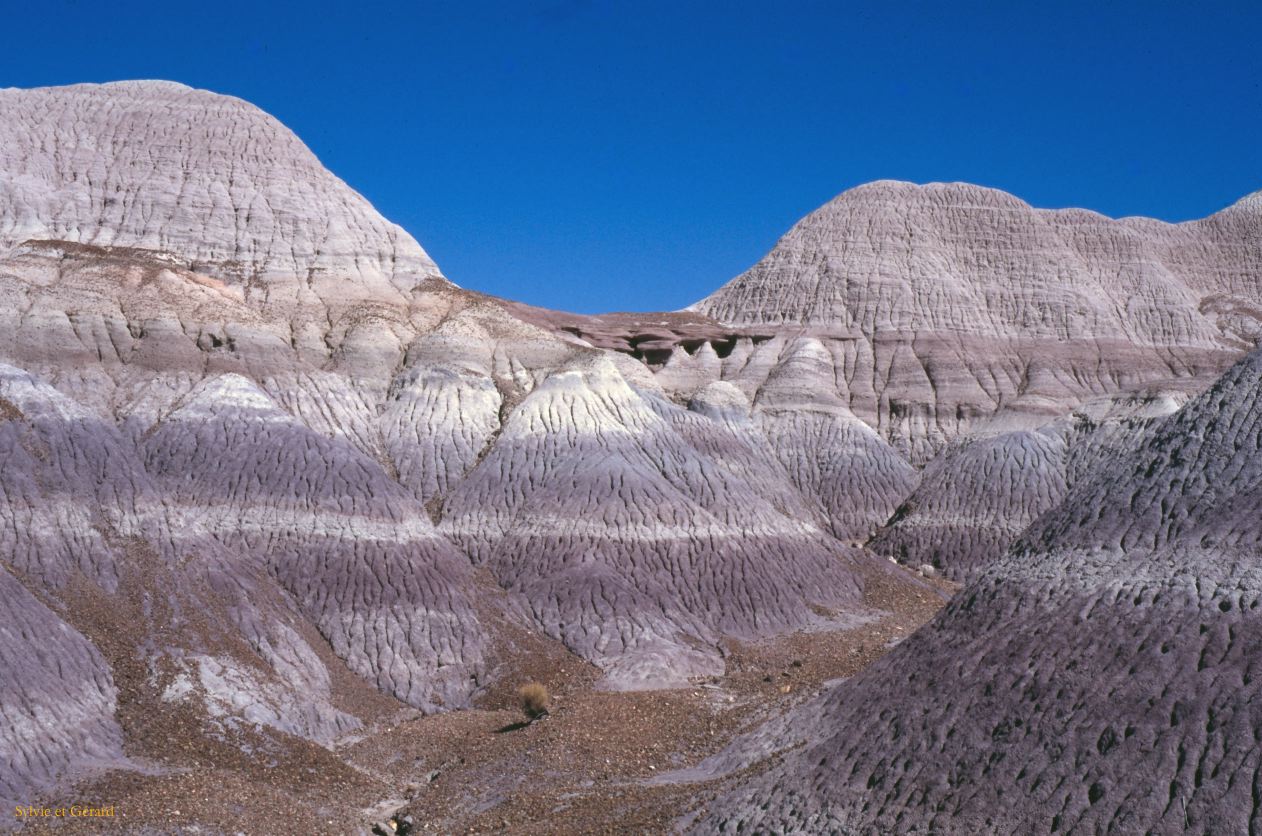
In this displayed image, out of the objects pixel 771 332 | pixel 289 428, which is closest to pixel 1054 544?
pixel 289 428

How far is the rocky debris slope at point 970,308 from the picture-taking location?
280 ft

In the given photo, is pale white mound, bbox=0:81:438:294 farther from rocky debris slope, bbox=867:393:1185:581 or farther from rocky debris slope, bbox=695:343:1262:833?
rocky debris slope, bbox=695:343:1262:833

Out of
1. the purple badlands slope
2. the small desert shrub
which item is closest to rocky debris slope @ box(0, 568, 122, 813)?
the purple badlands slope

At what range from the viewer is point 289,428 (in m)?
48.6

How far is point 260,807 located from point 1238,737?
1928 centimetres

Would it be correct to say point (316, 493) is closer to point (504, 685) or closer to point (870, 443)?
point (504, 685)

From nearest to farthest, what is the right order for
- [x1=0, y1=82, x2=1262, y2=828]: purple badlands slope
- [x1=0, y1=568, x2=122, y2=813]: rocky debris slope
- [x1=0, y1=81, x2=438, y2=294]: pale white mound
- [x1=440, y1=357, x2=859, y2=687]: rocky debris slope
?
[x1=0, y1=82, x2=1262, y2=828]: purple badlands slope < [x1=0, y1=568, x2=122, y2=813]: rocky debris slope < [x1=440, y1=357, x2=859, y2=687]: rocky debris slope < [x1=0, y1=81, x2=438, y2=294]: pale white mound

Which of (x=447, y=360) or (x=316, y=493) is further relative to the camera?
(x=447, y=360)

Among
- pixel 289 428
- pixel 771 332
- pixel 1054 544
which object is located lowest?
pixel 1054 544

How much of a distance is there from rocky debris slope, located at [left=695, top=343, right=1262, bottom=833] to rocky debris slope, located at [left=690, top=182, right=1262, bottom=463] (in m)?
57.4

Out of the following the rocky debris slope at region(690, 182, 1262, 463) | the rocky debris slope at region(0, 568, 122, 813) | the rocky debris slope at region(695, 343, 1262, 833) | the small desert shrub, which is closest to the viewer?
the rocky debris slope at region(695, 343, 1262, 833)

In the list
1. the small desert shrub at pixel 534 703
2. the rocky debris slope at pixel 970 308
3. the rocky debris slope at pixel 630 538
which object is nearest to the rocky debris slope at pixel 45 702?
the small desert shrub at pixel 534 703

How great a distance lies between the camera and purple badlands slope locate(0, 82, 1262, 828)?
2489cm

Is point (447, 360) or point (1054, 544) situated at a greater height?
point (447, 360)
